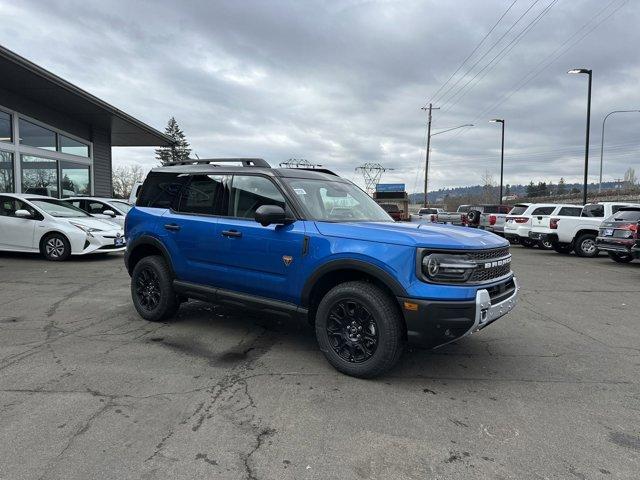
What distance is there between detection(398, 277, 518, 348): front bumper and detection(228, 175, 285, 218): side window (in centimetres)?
171

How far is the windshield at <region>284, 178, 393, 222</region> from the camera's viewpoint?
4574 millimetres

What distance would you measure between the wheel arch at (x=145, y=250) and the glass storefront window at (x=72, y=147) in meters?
15.6

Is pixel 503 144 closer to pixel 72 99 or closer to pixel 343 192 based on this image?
pixel 72 99

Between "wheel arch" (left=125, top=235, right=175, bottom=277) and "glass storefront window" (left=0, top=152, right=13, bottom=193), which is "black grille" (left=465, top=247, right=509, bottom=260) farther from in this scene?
"glass storefront window" (left=0, top=152, right=13, bottom=193)

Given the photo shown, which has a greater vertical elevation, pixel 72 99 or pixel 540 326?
pixel 72 99

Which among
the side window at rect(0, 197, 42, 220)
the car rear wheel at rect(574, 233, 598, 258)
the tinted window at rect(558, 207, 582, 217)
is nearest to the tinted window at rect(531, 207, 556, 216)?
the tinted window at rect(558, 207, 582, 217)

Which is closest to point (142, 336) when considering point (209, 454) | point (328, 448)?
point (209, 454)

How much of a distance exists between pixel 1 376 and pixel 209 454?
7.51ft

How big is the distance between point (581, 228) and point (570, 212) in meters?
0.93

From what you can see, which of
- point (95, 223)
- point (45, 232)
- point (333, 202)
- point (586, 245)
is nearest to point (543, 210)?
point (586, 245)

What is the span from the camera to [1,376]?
3947 mm

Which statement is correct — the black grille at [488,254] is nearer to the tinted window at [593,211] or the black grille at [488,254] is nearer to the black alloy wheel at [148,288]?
the black alloy wheel at [148,288]

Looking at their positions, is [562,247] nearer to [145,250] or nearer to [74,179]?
[145,250]

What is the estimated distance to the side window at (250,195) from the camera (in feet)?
15.4
